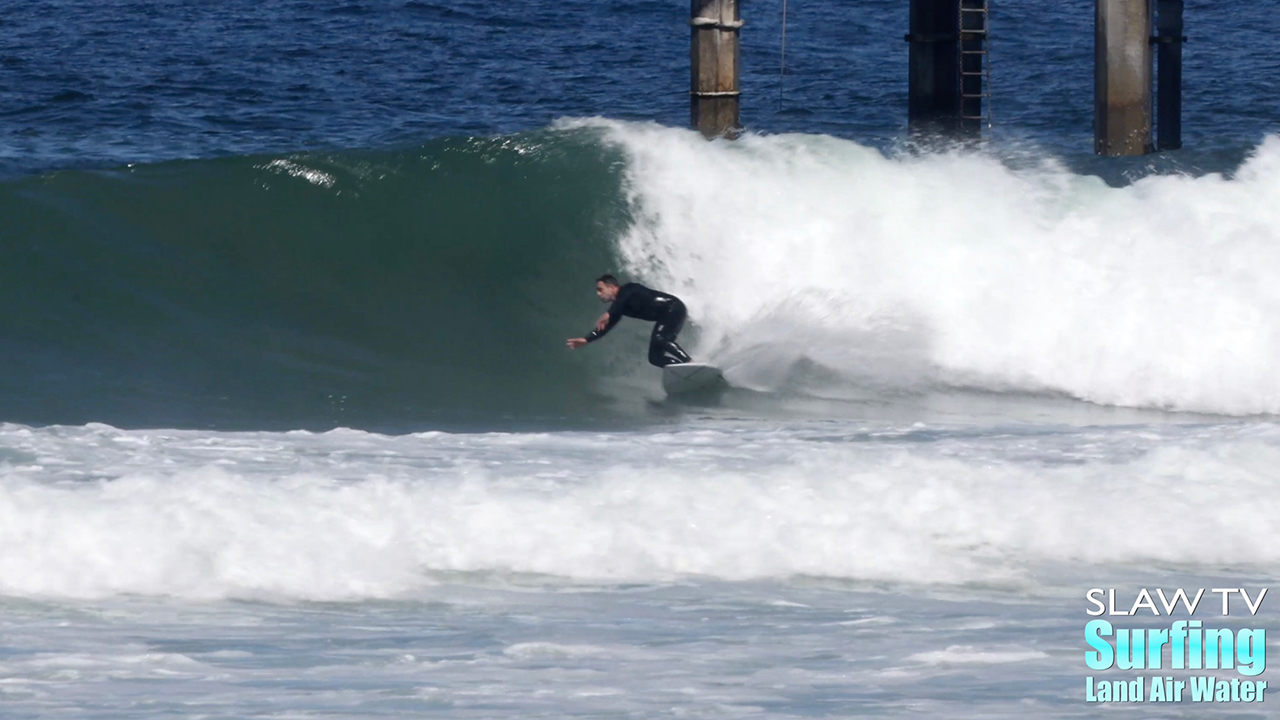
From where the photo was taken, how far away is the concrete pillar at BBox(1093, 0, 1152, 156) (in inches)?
520

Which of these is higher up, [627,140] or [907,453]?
[627,140]

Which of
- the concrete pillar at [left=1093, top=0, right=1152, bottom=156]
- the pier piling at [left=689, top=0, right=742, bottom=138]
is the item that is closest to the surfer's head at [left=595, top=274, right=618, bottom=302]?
the pier piling at [left=689, top=0, right=742, bottom=138]

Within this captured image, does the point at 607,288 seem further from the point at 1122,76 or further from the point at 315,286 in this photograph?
the point at 1122,76

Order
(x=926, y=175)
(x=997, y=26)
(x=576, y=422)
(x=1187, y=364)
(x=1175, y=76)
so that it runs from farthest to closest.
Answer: (x=997, y=26), (x=1175, y=76), (x=926, y=175), (x=1187, y=364), (x=576, y=422)

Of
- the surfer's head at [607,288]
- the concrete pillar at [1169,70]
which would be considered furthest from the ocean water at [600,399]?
the surfer's head at [607,288]

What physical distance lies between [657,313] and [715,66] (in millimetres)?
2977

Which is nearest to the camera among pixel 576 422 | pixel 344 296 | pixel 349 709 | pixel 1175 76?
pixel 349 709

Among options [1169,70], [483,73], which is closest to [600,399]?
[1169,70]

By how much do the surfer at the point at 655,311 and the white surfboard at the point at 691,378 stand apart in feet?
0.57

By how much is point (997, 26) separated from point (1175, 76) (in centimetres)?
982

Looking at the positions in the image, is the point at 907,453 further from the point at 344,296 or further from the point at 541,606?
the point at 344,296

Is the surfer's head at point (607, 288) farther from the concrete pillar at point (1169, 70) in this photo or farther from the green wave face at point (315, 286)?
the concrete pillar at point (1169, 70)

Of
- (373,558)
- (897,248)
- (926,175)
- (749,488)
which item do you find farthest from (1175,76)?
(373,558)

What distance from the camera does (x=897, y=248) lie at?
41.5 feet
